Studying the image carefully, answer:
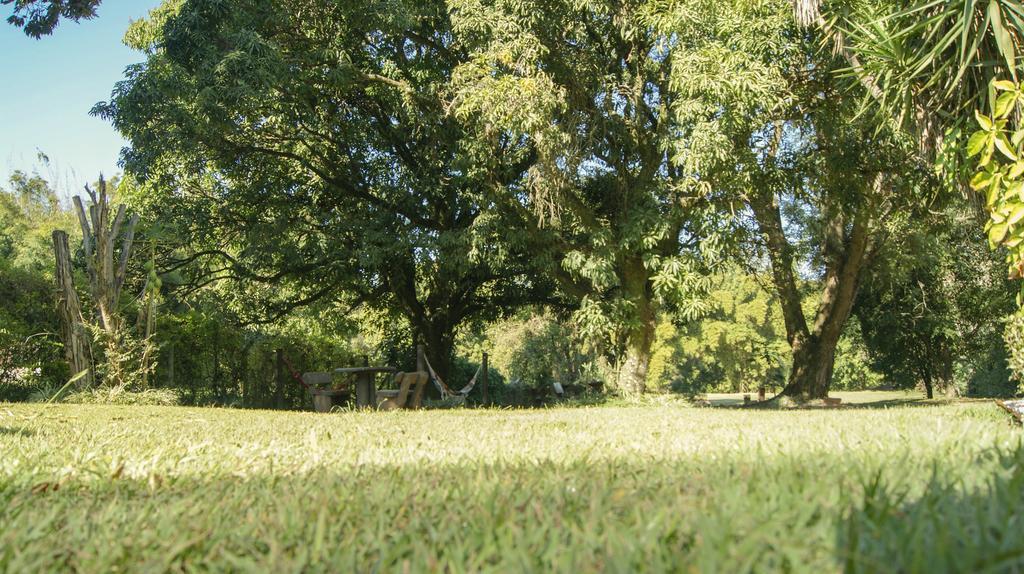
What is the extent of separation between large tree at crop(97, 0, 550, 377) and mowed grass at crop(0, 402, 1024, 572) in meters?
8.91

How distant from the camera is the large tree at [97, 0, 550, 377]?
11.8 m

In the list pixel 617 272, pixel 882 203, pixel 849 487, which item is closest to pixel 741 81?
pixel 617 272

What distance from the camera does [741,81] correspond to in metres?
9.63

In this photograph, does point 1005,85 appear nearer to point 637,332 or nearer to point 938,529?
point 938,529

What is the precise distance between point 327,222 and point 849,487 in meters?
14.1

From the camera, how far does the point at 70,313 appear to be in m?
11.5

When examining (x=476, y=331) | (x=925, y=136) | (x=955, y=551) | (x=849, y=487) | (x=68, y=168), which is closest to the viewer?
(x=955, y=551)

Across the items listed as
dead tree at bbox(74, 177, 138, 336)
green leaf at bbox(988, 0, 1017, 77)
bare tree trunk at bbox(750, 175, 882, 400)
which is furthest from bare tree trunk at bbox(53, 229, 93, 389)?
bare tree trunk at bbox(750, 175, 882, 400)

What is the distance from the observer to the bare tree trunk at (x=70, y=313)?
11.4m

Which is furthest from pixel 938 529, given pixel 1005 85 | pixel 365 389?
pixel 365 389

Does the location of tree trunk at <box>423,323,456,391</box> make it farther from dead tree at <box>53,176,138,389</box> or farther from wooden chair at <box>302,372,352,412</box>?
dead tree at <box>53,176,138,389</box>

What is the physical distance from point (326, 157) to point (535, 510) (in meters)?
14.4

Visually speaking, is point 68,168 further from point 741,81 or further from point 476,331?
point 741,81

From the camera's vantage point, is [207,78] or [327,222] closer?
[207,78]
